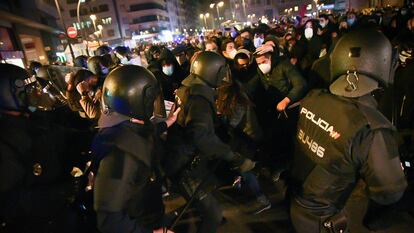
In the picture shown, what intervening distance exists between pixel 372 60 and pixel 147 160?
1.55 meters

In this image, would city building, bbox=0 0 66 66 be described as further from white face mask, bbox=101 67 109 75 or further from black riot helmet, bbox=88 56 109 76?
white face mask, bbox=101 67 109 75

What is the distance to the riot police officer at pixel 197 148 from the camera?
2926 millimetres

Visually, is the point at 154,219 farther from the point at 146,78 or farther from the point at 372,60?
the point at 372,60

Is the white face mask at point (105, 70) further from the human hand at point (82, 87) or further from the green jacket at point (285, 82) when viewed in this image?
the green jacket at point (285, 82)

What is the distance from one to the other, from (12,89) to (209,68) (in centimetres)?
187

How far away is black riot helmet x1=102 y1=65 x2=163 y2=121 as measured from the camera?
2105 millimetres

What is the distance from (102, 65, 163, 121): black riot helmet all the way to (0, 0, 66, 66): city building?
14003mm

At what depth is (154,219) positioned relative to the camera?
2340mm

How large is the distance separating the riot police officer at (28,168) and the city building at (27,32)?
511 inches

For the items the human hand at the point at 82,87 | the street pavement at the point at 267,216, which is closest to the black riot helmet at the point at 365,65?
the street pavement at the point at 267,216

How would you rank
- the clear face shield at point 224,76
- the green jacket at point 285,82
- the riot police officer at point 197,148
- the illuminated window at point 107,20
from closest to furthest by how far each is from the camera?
the riot police officer at point 197,148 < the clear face shield at point 224,76 < the green jacket at point 285,82 < the illuminated window at point 107,20

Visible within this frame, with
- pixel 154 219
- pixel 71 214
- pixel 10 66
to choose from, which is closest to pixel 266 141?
pixel 154 219

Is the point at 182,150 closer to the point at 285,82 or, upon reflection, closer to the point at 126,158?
the point at 126,158

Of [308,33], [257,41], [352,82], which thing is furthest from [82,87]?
[308,33]
